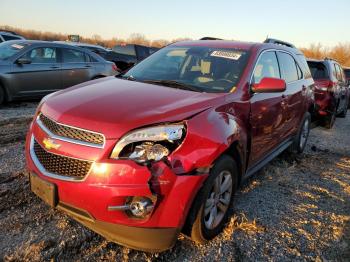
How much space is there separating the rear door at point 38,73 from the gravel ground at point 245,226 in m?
3.11

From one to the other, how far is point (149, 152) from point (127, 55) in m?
13.1

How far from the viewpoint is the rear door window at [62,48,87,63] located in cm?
938

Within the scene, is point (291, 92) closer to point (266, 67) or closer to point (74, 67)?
point (266, 67)

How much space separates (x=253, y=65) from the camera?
404 centimetres

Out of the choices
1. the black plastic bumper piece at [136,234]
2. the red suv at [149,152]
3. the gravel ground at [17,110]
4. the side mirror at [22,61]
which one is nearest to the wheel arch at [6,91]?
the gravel ground at [17,110]

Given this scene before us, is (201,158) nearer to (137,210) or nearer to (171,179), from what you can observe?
(171,179)

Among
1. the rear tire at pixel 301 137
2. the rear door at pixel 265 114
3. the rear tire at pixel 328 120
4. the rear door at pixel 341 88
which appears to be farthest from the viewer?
the rear door at pixel 341 88

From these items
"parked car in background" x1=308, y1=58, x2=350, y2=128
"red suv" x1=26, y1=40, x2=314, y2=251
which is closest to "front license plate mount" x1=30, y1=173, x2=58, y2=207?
"red suv" x1=26, y1=40, x2=314, y2=251

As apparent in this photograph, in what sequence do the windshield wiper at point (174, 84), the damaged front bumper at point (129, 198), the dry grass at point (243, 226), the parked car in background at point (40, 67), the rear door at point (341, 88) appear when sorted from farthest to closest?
the rear door at point (341, 88)
the parked car in background at point (40, 67)
the windshield wiper at point (174, 84)
the dry grass at point (243, 226)
the damaged front bumper at point (129, 198)

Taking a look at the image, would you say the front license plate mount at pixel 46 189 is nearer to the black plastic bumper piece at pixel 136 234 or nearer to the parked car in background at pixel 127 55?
the black plastic bumper piece at pixel 136 234

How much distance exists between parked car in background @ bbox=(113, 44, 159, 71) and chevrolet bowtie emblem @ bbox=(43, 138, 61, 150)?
1196 centimetres

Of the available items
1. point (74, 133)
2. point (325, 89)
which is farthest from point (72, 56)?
point (74, 133)

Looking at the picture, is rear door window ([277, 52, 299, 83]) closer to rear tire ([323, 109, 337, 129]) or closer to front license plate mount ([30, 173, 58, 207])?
front license plate mount ([30, 173, 58, 207])

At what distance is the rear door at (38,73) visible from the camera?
327 inches
